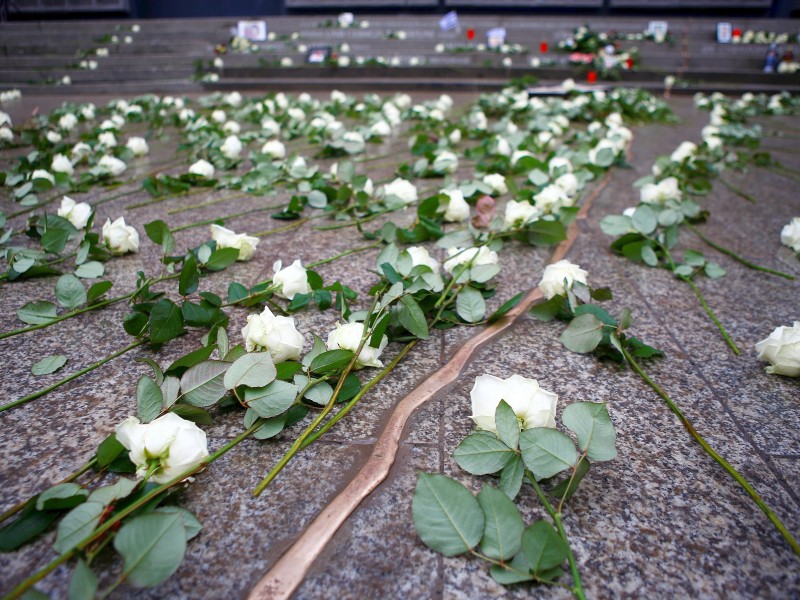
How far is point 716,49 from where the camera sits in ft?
24.0

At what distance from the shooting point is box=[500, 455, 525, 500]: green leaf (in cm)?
65

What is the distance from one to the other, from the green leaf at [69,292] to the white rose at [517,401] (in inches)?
33.7

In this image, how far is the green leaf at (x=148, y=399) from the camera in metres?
0.71

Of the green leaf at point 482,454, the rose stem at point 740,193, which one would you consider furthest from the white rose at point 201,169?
the rose stem at point 740,193

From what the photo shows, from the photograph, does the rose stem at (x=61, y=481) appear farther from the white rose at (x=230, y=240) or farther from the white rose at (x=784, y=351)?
the white rose at (x=784, y=351)

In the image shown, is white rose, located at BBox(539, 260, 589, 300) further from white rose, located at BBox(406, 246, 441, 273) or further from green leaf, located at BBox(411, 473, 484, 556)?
green leaf, located at BBox(411, 473, 484, 556)

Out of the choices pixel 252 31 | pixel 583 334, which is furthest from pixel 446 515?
pixel 252 31

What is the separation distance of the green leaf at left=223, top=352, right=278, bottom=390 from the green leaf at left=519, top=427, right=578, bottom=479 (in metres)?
0.35

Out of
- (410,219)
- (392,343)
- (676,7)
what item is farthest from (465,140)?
(676,7)

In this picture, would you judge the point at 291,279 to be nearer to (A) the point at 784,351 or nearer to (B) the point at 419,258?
(B) the point at 419,258

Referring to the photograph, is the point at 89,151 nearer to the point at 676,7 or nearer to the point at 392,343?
the point at 392,343

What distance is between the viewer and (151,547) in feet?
1.71

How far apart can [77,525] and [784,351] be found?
1092mm

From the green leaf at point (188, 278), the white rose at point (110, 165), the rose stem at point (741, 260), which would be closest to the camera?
the green leaf at point (188, 278)
